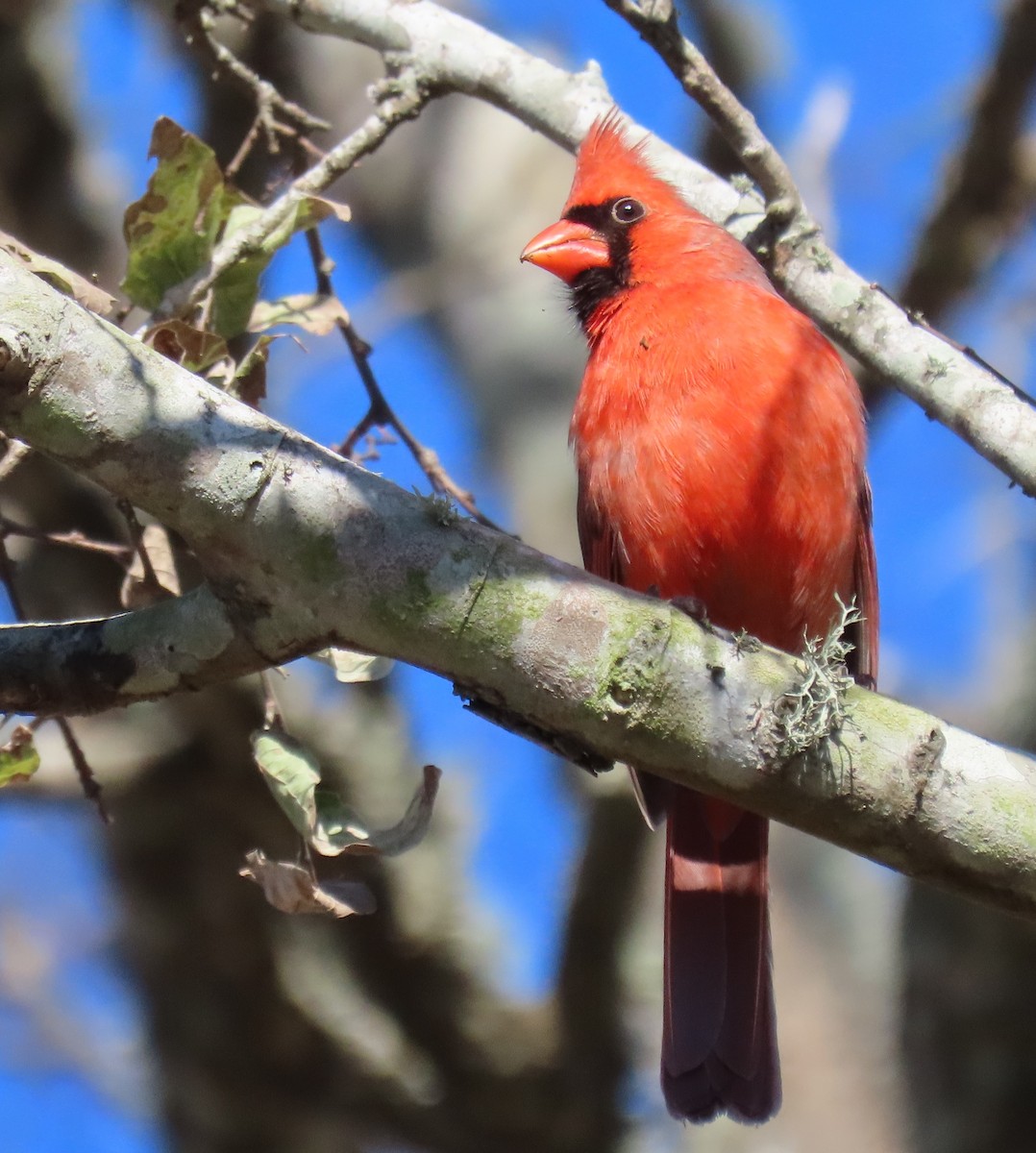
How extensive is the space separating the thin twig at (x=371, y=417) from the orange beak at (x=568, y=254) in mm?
761

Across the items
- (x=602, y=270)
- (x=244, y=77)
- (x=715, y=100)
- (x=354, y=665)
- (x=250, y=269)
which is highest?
(x=602, y=270)

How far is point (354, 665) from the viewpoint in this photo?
6.68 feet

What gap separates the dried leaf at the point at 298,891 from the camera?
1844mm

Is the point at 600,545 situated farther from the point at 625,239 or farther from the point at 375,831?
the point at 375,831

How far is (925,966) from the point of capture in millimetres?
3719

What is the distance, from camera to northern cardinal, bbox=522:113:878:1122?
2.62m

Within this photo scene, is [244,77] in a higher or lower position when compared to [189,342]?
higher

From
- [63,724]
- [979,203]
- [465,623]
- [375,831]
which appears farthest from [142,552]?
[979,203]

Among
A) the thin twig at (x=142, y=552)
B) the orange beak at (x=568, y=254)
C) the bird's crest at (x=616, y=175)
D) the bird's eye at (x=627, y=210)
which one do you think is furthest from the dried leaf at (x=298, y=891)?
the bird's eye at (x=627, y=210)

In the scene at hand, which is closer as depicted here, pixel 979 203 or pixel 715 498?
pixel 715 498

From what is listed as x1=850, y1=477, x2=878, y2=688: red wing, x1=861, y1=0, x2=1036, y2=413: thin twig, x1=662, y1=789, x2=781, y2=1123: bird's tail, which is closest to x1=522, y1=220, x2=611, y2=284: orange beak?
x1=850, y1=477, x2=878, y2=688: red wing

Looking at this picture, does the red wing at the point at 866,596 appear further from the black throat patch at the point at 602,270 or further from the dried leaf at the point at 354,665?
the dried leaf at the point at 354,665

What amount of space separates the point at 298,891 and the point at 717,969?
4.13 ft

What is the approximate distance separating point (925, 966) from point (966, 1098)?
0.31 meters
